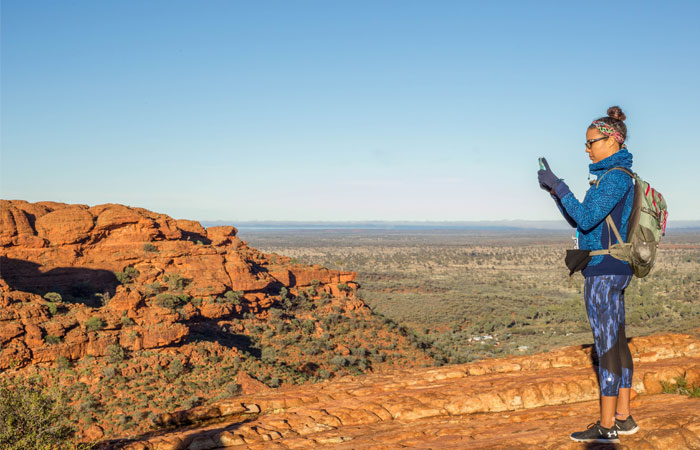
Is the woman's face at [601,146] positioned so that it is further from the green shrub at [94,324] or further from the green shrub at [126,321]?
the green shrub at [126,321]

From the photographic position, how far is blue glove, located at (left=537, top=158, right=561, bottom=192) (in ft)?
14.6

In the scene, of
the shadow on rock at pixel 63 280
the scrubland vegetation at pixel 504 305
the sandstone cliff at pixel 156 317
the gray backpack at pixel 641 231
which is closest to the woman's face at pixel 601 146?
the gray backpack at pixel 641 231

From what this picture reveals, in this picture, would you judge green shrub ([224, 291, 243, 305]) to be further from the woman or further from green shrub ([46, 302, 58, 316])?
the woman

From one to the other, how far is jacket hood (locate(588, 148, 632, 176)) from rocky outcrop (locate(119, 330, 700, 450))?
2.23 metres

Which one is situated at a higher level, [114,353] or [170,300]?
[170,300]

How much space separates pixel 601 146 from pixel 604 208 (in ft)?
2.17

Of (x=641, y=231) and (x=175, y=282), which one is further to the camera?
(x=175, y=282)

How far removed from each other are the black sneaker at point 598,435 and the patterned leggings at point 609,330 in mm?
289

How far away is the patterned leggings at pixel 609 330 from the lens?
4.25 m

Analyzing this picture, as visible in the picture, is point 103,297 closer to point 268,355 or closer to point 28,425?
point 268,355

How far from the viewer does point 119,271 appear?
3266 cm

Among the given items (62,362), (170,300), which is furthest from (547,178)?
(170,300)

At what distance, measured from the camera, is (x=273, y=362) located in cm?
2689

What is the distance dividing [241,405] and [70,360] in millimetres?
17919
